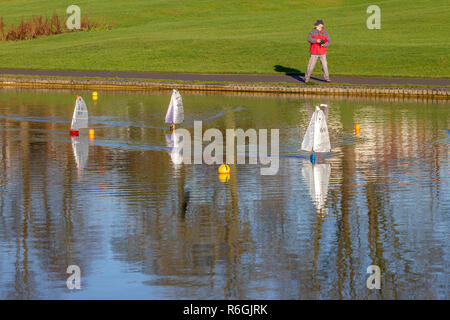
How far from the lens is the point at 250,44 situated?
4272cm

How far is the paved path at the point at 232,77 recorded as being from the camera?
31441 millimetres

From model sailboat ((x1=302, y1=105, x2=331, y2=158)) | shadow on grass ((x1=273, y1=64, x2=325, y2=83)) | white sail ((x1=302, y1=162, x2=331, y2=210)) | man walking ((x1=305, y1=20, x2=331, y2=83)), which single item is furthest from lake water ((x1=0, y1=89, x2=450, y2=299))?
shadow on grass ((x1=273, y1=64, x2=325, y2=83))

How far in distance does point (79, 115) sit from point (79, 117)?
147 millimetres

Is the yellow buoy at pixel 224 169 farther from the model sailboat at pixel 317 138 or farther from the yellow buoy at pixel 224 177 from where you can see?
the model sailboat at pixel 317 138

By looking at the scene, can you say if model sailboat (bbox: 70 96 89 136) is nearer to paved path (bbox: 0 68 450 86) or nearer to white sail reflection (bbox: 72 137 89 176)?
white sail reflection (bbox: 72 137 89 176)

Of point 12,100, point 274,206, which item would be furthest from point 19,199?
point 12,100

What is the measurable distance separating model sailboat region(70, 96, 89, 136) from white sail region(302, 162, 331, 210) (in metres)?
6.46

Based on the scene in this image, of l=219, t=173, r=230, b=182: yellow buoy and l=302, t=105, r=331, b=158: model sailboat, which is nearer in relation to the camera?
l=219, t=173, r=230, b=182: yellow buoy

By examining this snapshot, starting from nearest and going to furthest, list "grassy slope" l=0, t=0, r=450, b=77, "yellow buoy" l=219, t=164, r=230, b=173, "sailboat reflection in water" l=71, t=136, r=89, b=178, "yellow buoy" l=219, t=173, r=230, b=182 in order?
"yellow buoy" l=219, t=173, r=230, b=182
"yellow buoy" l=219, t=164, r=230, b=173
"sailboat reflection in water" l=71, t=136, r=89, b=178
"grassy slope" l=0, t=0, r=450, b=77

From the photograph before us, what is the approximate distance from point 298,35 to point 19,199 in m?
36.0

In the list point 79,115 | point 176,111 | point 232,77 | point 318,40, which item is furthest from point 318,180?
point 232,77

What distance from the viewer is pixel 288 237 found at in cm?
1066

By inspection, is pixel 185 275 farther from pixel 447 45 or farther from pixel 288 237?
pixel 447 45

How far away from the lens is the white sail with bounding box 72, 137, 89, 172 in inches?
641
